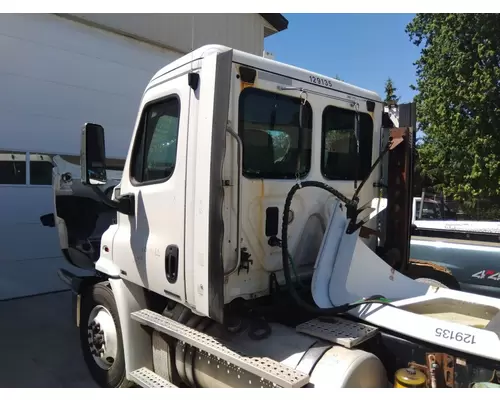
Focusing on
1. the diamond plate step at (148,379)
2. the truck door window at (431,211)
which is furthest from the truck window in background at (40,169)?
the truck door window at (431,211)

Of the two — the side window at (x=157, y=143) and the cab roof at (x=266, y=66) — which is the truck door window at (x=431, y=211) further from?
the side window at (x=157, y=143)

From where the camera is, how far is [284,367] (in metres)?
2.33

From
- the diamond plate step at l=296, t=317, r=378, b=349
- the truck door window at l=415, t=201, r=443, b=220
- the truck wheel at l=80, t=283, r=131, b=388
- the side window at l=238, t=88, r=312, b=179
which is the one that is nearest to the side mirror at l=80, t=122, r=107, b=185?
the side window at l=238, t=88, r=312, b=179

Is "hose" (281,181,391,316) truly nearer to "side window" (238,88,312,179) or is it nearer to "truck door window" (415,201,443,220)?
"side window" (238,88,312,179)

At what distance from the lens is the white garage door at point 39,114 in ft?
23.0

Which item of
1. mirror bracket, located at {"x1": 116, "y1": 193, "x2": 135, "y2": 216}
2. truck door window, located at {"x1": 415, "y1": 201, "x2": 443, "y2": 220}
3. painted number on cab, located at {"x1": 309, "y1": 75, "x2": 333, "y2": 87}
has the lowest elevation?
truck door window, located at {"x1": 415, "y1": 201, "x2": 443, "y2": 220}

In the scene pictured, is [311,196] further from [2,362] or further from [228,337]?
[2,362]

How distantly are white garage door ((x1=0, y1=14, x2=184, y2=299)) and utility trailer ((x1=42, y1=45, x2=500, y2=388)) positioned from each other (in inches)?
166

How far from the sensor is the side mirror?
299cm

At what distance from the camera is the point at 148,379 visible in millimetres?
2998

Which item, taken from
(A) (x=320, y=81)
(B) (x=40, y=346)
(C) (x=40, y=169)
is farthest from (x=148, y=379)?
(C) (x=40, y=169)

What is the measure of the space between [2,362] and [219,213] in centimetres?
365

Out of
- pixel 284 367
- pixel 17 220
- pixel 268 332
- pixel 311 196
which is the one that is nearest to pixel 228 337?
pixel 268 332

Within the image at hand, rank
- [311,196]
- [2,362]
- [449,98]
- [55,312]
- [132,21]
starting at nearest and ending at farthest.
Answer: [311,196], [2,362], [55,312], [132,21], [449,98]
